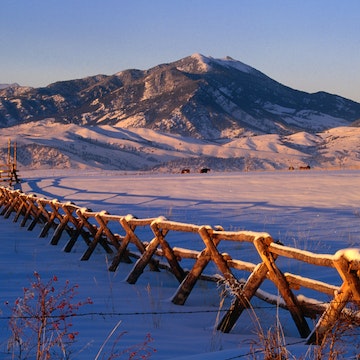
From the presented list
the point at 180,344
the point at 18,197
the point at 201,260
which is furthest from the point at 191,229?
the point at 18,197

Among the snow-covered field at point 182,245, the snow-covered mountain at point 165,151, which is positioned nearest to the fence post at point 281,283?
the snow-covered field at point 182,245

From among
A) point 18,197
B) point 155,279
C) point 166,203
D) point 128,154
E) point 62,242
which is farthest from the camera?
point 128,154

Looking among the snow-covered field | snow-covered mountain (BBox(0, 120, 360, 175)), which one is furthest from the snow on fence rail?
snow-covered mountain (BBox(0, 120, 360, 175))

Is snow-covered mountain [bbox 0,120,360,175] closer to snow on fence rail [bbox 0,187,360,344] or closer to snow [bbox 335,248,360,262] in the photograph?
snow on fence rail [bbox 0,187,360,344]

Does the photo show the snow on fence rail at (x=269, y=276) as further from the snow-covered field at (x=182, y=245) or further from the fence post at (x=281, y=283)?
the snow-covered field at (x=182, y=245)

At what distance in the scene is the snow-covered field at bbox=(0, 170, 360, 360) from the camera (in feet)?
21.0

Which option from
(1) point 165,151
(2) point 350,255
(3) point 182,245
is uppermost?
(2) point 350,255

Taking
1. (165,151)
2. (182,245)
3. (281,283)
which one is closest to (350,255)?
(281,283)

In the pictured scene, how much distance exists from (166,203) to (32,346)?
1686 centimetres

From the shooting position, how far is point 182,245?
13438 millimetres

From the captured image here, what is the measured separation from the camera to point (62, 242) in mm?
15023

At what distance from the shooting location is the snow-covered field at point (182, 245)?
21.0 ft

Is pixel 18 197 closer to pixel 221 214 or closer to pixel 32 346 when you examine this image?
pixel 221 214

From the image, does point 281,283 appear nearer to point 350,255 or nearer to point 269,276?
point 269,276
